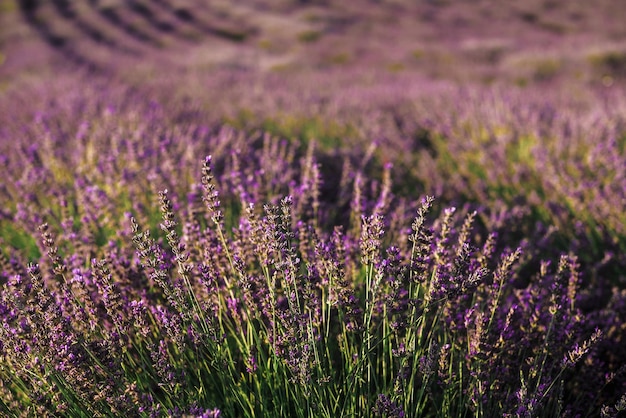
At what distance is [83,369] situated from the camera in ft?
4.81

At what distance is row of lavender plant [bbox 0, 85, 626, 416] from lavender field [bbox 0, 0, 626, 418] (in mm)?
13

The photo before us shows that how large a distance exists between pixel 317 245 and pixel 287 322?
0.27m

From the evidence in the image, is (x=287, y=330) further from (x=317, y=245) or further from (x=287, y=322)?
(x=317, y=245)

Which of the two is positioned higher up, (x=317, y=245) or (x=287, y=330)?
(x=317, y=245)

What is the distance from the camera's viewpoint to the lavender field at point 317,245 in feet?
4.83

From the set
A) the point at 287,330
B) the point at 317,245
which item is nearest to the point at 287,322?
the point at 287,330

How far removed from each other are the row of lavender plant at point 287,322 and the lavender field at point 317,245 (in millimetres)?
13

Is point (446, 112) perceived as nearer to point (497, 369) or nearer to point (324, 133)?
point (324, 133)

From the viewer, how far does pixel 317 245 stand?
1579 mm

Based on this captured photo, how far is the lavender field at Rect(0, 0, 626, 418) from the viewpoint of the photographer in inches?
57.9

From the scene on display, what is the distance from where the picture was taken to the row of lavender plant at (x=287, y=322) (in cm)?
143

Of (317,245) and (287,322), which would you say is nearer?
(287,322)

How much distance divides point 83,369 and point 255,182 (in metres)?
1.50

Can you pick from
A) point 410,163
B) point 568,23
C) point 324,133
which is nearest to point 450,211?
point 410,163
